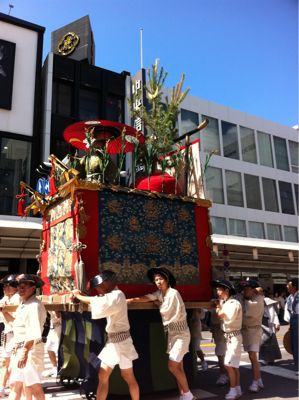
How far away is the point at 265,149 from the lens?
31.2 meters

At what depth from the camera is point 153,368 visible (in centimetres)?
576

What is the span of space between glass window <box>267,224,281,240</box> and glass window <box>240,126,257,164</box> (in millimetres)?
5282

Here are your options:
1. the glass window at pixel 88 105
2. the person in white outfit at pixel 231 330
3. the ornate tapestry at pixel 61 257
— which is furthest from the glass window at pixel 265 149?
the ornate tapestry at pixel 61 257

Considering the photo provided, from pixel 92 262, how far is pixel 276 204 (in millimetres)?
27310

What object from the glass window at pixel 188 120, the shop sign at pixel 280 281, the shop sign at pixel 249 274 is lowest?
the shop sign at pixel 280 281

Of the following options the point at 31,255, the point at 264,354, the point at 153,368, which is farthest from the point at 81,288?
the point at 31,255

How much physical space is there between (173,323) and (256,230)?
24622 mm

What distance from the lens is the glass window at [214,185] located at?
27.1m

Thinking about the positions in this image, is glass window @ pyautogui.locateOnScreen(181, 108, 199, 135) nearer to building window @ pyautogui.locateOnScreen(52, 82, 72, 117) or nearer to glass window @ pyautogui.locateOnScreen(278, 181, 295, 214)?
building window @ pyautogui.locateOnScreen(52, 82, 72, 117)

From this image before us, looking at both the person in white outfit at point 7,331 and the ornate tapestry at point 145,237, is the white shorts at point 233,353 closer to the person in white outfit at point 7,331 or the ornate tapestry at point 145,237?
the ornate tapestry at point 145,237

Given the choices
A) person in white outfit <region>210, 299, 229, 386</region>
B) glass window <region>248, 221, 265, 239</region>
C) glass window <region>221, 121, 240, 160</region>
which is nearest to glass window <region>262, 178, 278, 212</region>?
glass window <region>248, 221, 265, 239</region>

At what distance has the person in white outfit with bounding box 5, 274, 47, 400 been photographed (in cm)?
445

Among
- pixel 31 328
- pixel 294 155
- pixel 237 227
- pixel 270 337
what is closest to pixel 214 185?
pixel 237 227

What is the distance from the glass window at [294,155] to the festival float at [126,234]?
2789cm
